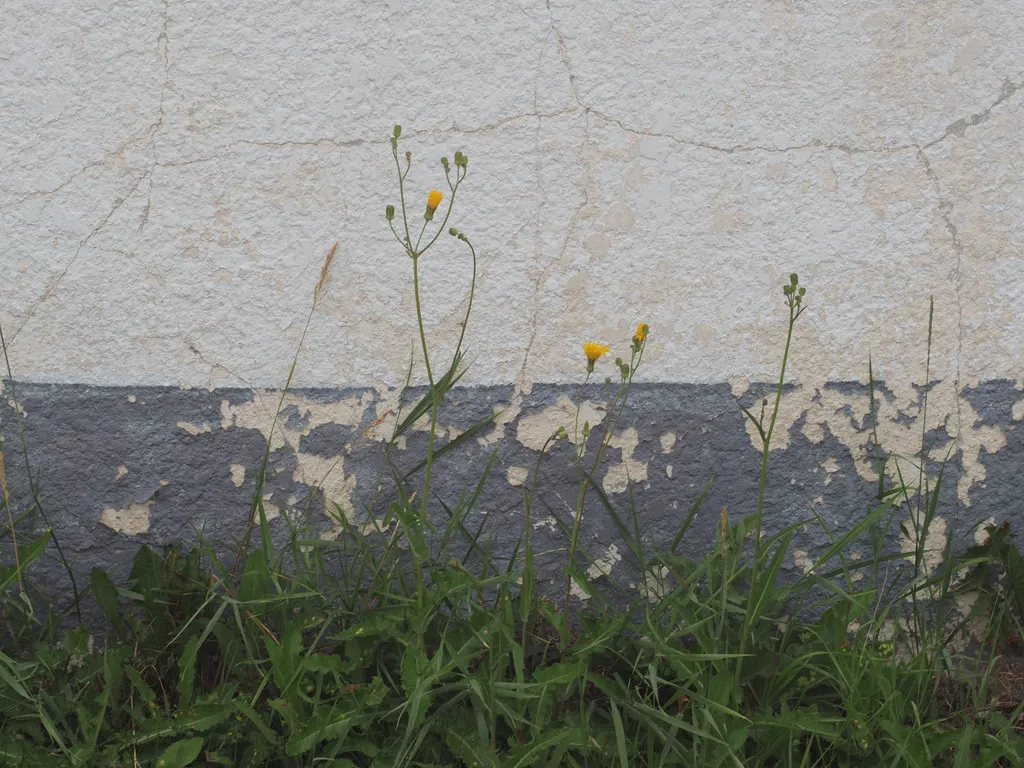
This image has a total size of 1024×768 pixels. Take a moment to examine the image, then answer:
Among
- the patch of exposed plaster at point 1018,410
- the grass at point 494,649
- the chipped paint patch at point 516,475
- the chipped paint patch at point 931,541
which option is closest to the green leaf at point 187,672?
the grass at point 494,649

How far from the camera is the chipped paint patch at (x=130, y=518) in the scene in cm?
184

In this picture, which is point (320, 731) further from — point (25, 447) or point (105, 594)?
point (25, 447)

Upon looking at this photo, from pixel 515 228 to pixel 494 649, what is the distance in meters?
0.75

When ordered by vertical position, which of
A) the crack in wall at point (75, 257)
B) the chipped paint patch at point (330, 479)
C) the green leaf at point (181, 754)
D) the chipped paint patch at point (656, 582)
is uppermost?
the crack in wall at point (75, 257)

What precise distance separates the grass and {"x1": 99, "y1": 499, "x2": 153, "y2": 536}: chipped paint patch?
2.8 inches

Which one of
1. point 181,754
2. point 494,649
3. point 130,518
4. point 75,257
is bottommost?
point 181,754

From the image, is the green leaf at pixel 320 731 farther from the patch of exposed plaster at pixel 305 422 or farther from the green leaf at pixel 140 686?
the patch of exposed plaster at pixel 305 422

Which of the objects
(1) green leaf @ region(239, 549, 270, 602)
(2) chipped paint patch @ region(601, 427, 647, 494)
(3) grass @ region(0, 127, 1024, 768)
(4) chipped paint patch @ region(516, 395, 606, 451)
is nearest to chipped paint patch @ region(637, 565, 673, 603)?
(3) grass @ region(0, 127, 1024, 768)

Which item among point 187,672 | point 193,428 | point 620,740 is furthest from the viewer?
point 193,428

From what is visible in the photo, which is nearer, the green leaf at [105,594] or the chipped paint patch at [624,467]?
the green leaf at [105,594]

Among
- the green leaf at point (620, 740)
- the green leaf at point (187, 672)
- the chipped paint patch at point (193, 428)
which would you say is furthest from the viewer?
the chipped paint patch at point (193, 428)

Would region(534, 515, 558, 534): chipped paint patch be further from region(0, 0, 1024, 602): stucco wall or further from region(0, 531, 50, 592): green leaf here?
region(0, 531, 50, 592): green leaf

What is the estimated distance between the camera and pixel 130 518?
1850 millimetres

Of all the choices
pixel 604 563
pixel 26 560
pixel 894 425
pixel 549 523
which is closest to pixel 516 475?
pixel 549 523
